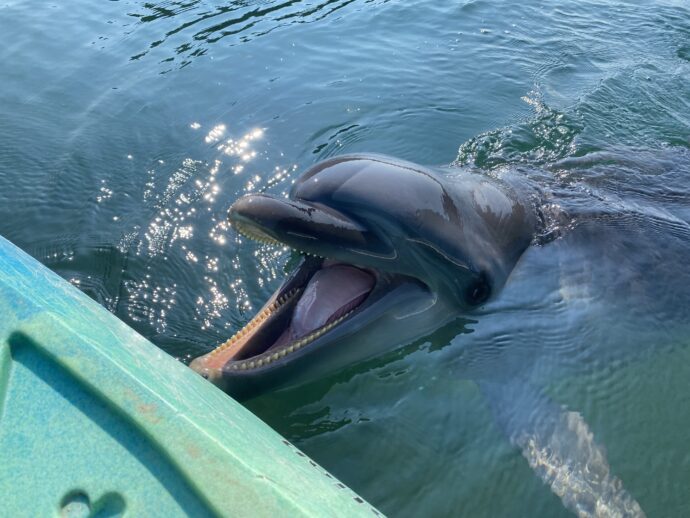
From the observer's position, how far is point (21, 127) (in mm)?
9945

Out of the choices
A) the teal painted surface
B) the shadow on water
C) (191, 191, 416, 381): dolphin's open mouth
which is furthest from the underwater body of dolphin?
the shadow on water

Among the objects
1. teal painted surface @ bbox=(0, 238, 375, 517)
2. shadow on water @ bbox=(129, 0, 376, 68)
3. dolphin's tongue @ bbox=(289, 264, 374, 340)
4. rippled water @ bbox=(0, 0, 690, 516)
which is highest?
teal painted surface @ bbox=(0, 238, 375, 517)

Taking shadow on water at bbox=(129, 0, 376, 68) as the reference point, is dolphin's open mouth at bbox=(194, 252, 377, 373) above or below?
below

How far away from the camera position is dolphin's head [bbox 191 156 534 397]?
201 inches

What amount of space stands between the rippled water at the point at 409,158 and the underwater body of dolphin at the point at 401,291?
0.10 metres

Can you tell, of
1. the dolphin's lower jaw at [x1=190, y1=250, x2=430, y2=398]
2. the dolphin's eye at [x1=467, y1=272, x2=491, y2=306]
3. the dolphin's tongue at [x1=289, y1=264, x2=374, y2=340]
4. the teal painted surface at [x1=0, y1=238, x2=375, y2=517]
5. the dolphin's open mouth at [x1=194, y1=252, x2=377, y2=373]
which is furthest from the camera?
the dolphin's eye at [x1=467, y1=272, x2=491, y2=306]

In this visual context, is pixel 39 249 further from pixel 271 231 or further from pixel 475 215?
pixel 475 215

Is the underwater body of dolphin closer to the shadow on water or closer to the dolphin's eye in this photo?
the dolphin's eye

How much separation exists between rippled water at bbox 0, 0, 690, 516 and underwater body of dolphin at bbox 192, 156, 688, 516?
100 mm

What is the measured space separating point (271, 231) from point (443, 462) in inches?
88.5

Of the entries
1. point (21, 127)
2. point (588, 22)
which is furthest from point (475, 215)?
point (588, 22)

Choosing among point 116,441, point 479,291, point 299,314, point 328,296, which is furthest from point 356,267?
point 116,441

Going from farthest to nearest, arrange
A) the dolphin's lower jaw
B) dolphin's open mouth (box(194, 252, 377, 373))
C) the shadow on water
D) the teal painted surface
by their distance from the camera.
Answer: the shadow on water < dolphin's open mouth (box(194, 252, 377, 373)) < the dolphin's lower jaw < the teal painted surface

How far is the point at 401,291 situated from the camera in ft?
18.9
